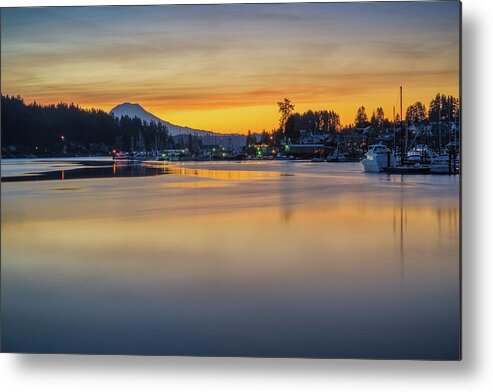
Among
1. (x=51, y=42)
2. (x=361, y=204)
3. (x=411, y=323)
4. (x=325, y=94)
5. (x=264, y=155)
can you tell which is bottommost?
(x=411, y=323)

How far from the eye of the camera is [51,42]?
5.71 meters

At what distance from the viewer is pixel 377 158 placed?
6105 mm

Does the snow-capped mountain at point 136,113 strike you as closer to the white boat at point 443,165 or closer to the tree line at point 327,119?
the tree line at point 327,119

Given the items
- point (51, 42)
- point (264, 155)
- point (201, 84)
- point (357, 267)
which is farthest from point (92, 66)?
point (357, 267)

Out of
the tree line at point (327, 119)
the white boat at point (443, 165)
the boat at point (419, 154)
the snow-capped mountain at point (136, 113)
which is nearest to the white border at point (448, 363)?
the white boat at point (443, 165)

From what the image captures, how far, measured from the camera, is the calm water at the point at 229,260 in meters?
5.24

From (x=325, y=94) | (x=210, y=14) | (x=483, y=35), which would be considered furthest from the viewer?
(x=325, y=94)

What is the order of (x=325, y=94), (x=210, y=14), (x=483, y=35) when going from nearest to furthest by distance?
(x=483, y=35), (x=210, y=14), (x=325, y=94)

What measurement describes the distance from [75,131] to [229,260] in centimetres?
145

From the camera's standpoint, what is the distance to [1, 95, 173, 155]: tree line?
586 centimetres

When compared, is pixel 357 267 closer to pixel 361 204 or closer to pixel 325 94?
pixel 361 204

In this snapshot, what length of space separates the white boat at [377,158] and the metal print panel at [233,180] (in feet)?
0.09

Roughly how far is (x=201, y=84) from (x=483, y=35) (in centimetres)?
197

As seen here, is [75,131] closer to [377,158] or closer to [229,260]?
[229,260]
